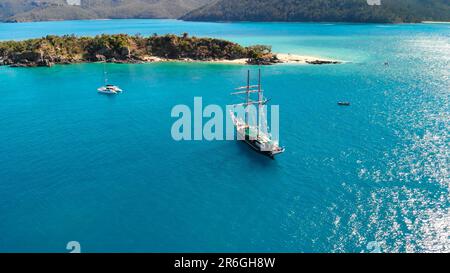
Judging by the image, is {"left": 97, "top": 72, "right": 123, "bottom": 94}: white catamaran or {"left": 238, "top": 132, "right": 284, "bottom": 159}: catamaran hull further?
{"left": 97, "top": 72, "right": 123, "bottom": 94}: white catamaran

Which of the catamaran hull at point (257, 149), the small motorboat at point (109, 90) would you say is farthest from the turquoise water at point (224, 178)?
the small motorboat at point (109, 90)

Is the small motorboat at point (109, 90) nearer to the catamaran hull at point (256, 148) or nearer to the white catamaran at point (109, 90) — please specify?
the white catamaran at point (109, 90)
